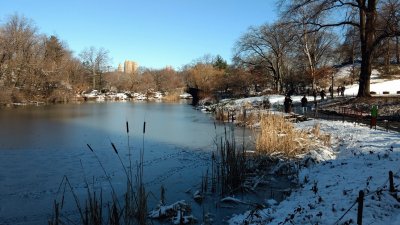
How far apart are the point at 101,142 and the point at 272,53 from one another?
142 ft

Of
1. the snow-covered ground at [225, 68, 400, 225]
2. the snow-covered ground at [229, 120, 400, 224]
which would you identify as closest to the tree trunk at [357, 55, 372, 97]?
the snow-covered ground at [225, 68, 400, 225]

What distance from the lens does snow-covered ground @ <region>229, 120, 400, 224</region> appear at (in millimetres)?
5410

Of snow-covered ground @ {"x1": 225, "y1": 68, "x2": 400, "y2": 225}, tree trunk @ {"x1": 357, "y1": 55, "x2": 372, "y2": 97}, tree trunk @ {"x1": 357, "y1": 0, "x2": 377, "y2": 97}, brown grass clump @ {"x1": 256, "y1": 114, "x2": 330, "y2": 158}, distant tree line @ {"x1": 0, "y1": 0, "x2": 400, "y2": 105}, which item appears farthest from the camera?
distant tree line @ {"x1": 0, "y1": 0, "x2": 400, "y2": 105}

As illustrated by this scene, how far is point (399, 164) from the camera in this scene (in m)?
7.86

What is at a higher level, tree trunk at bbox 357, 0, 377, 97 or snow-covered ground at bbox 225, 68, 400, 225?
tree trunk at bbox 357, 0, 377, 97

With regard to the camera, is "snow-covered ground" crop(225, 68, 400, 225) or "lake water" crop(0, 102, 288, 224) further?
"lake water" crop(0, 102, 288, 224)

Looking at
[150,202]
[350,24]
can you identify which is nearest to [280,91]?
[350,24]

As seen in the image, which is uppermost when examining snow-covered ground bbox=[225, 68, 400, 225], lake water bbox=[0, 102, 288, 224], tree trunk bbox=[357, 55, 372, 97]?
tree trunk bbox=[357, 55, 372, 97]

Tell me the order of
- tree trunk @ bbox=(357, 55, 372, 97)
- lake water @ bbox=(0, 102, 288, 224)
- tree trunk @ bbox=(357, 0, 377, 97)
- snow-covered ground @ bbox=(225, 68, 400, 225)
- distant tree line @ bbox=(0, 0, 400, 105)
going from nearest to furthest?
snow-covered ground @ bbox=(225, 68, 400, 225)
lake water @ bbox=(0, 102, 288, 224)
tree trunk @ bbox=(357, 0, 377, 97)
tree trunk @ bbox=(357, 55, 372, 97)
distant tree line @ bbox=(0, 0, 400, 105)

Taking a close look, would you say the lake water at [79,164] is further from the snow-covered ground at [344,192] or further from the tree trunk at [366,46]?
the tree trunk at [366,46]

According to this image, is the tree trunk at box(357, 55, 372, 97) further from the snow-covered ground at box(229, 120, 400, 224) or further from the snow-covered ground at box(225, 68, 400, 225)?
the snow-covered ground at box(229, 120, 400, 224)

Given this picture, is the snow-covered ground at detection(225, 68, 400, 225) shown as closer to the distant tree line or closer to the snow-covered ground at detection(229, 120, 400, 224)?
the snow-covered ground at detection(229, 120, 400, 224)

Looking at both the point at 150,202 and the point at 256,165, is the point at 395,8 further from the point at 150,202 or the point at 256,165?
the point at 150,202

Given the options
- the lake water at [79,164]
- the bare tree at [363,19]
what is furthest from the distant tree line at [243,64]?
the lake water at [79,164]
